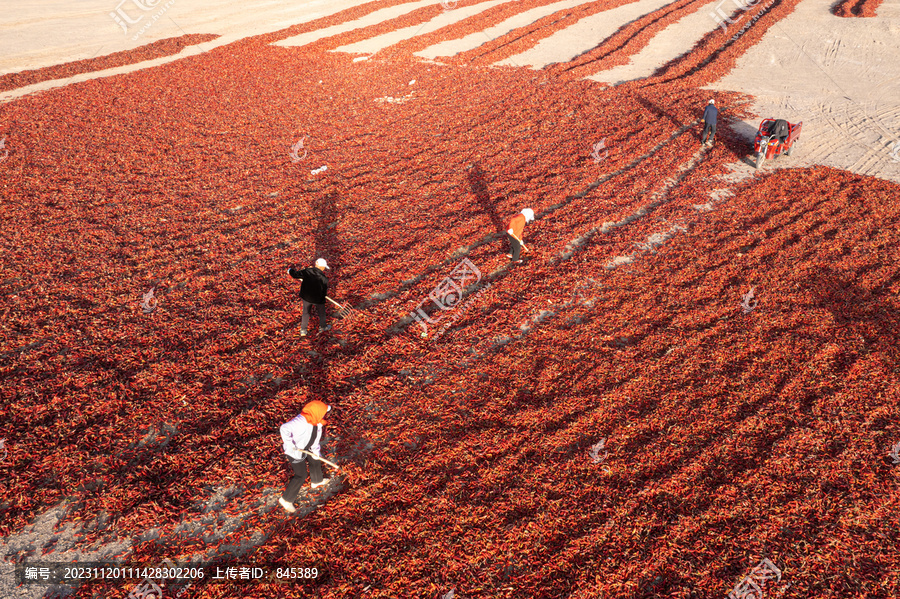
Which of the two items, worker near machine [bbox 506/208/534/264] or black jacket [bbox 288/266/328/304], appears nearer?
black jacket [bbox 288/266/328/304]

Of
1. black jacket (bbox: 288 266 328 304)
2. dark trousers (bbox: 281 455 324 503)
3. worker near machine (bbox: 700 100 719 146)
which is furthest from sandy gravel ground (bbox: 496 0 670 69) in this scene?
dark trousers (bbox: 281 455 324 503)

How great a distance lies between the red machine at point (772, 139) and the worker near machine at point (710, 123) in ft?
5.64

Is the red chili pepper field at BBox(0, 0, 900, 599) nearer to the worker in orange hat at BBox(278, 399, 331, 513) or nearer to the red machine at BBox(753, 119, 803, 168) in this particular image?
the worker in orange hat at BBox(278, 399, 331, 513)

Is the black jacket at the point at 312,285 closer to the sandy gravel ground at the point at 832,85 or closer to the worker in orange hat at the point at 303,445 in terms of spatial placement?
the worker in orange hat at the point at 303,445

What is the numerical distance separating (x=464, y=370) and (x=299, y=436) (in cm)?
396

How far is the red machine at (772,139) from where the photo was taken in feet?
56.5

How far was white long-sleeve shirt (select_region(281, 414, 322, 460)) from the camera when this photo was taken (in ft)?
22.4

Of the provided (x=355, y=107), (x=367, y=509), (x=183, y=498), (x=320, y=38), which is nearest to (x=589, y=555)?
(x=367, y=509)

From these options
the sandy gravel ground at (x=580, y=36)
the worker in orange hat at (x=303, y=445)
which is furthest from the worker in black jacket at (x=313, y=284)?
the sandy gravel ground at (x=580, y=36)

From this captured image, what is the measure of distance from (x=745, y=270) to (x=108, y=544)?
48.3ft

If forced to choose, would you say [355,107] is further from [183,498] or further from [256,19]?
Answer: [256,19]

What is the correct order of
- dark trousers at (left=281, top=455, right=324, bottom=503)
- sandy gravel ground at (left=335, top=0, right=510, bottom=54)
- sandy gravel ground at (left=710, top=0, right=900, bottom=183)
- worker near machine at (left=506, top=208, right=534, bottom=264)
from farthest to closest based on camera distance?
sandy gravel ground at (left=335, top=0, right=510, bottom=54) < sandy gravel ground at (left=710, top=0, right=900, bottom=183) < worker near machine at (left=506, top=208, right=534, bottom=264) < dark trousers at (left=281, top=455, right=324, bottom=503)

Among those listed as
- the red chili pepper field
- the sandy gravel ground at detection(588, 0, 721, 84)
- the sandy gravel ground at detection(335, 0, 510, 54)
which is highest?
the sandy gravel ground at detection(335, 0, 510, 54)

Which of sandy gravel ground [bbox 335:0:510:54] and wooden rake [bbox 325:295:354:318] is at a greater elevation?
sandy gravel ground [bbox 335:0:510:54]
